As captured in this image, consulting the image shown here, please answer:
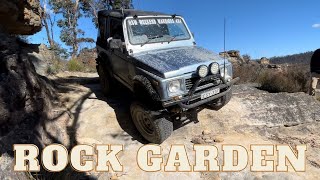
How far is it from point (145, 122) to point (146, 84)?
2.62 feet

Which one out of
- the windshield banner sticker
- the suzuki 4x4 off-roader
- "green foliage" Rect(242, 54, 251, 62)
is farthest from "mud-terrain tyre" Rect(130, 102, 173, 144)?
"green foliage" Rect(242, 54, 251, 62)

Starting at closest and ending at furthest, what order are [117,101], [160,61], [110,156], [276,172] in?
[276,172], [110,156], [160,61], [117,101]

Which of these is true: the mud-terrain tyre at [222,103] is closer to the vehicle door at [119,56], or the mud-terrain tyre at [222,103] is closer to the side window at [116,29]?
the vehicle door at [119,56]

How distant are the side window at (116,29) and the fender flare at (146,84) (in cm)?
119

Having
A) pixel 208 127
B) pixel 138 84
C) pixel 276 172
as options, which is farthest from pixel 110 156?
pixel 276 172

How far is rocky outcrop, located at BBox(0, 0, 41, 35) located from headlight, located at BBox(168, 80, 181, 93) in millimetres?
4187

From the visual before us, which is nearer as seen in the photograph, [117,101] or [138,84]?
[138,84]

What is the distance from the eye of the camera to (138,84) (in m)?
5.93

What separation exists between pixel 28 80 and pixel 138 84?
74.6 inches

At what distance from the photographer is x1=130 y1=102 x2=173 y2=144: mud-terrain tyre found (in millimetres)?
5590

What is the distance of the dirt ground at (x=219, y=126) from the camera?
5254 millimetres

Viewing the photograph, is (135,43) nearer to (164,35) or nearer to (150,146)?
(164,35)

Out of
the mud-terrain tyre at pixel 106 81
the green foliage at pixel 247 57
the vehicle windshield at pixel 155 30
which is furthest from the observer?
the green foliage at pixel 247 57

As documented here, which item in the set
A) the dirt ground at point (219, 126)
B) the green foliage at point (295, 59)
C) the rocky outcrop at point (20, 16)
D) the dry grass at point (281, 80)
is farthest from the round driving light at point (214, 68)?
the green foliage at point (295, 59)
